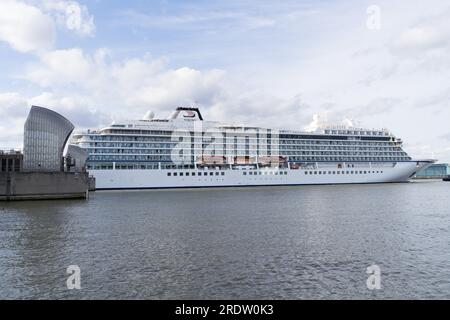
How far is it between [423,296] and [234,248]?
850cm

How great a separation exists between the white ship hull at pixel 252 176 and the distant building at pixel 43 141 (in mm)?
24078

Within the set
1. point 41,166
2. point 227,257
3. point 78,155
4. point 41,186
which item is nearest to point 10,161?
point 41,166

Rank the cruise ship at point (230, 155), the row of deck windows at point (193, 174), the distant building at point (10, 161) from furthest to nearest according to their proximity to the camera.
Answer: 1. the row of deck windows at point (193, 174)
2. the cruise ship at point (230, 155)
3. the distant building at point (10, 161)

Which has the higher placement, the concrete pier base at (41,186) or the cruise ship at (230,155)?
the cruise ship at (230,155)

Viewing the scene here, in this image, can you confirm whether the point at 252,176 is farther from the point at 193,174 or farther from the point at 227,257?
the point at 227,257

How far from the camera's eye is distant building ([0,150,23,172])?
51.4 m

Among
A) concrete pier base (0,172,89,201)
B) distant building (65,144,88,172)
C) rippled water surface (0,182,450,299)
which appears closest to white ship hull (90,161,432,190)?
distant building (65,144,88,172)

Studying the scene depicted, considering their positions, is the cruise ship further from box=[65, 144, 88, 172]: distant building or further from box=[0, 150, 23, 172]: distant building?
box=[0, 150, 23, 172]: distant building

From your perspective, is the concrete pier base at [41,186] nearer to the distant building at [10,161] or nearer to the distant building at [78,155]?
the distant building at [10,161]

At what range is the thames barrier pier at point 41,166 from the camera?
47.0 m

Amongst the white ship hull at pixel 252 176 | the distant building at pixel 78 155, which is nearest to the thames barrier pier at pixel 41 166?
the distant building at pixel 78 155

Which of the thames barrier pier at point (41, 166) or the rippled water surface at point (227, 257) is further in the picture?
the thames barrier pier at point (41, 166)

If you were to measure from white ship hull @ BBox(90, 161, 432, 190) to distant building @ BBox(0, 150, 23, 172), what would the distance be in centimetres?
2579
